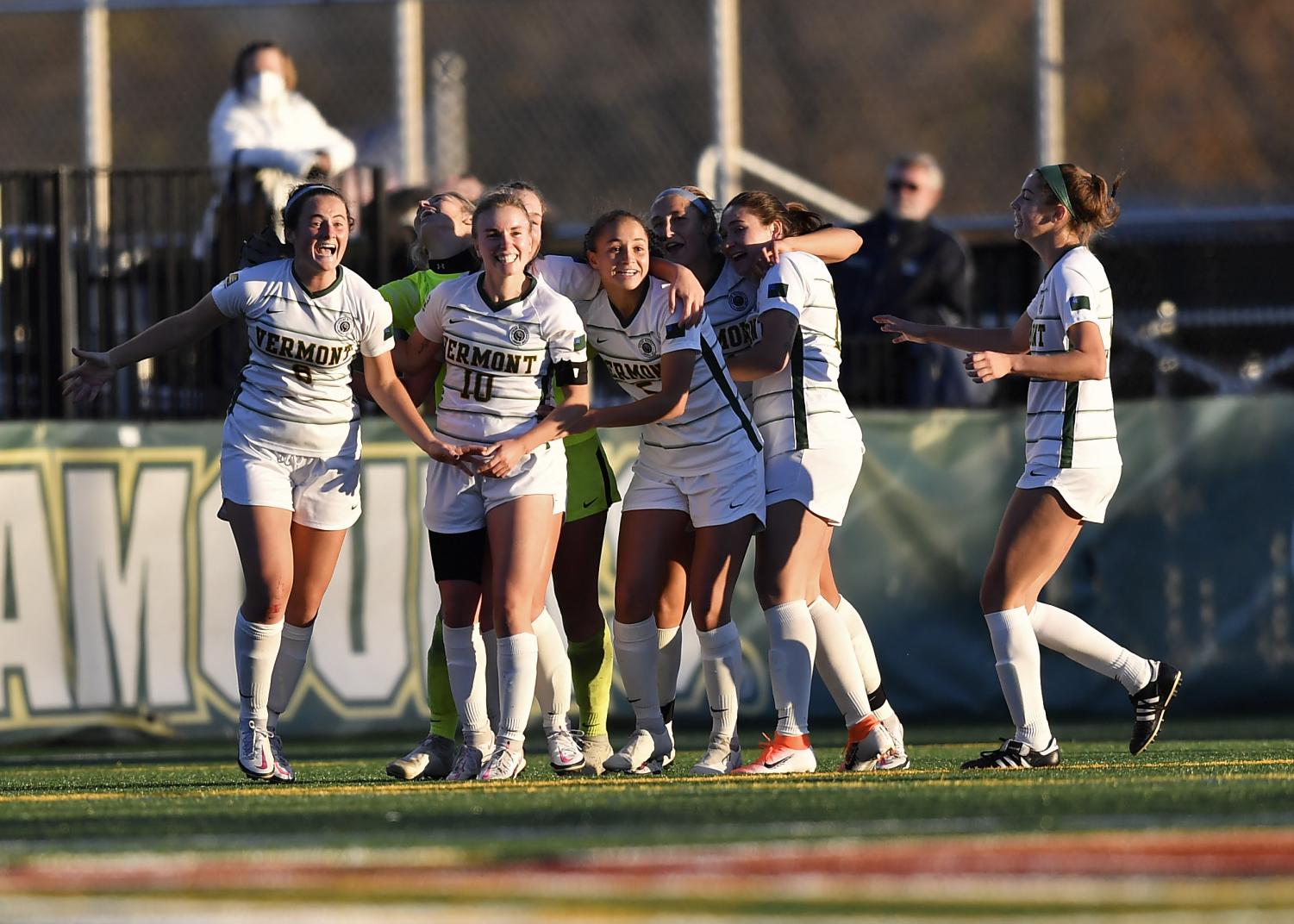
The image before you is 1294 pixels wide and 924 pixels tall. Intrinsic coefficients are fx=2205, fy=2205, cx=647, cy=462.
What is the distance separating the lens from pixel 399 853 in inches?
188

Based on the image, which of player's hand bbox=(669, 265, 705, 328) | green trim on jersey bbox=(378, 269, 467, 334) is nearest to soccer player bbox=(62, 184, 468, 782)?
green trim on jersey bbox=(378, 269, 467, 334)

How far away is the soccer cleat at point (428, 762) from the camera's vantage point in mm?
7199

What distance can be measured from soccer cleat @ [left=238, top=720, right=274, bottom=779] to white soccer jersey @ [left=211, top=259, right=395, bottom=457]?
3.04 feet

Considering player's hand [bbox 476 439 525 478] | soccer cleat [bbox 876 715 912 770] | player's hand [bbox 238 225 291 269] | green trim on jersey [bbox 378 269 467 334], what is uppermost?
player's hand [bbox 238 225 291 269]


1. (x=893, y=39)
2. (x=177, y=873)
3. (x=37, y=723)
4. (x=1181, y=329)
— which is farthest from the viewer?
(x=893, y=39)

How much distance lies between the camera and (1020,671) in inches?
283

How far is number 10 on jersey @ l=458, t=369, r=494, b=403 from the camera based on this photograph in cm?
701

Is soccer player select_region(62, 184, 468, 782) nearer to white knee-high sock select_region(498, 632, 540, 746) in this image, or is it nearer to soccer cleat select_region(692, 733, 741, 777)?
white knee-high sock select_region(498, 632, 540, 746)

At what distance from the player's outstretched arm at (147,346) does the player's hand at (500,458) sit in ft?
3.37


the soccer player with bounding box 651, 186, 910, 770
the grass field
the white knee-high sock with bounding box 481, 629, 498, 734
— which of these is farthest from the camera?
the white knee-high sock with bounding box 481, 629, 498, 734

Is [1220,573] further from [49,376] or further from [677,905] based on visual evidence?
[677,905]

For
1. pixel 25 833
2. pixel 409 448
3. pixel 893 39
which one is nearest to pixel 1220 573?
pixel 409 448

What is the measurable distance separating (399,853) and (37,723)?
6417 millimetres

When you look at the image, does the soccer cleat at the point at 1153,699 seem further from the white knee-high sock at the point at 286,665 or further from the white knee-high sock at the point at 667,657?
the white knee-high sock at the point at 286,665
